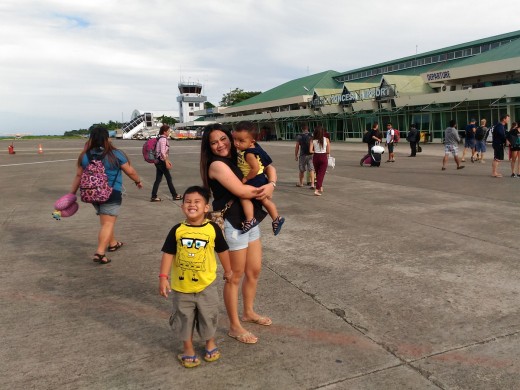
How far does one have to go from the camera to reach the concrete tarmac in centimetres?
265

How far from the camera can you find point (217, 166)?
2889 mm

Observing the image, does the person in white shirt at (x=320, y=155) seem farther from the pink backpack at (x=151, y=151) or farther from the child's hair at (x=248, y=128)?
the child's hair at (x=248, y=128)

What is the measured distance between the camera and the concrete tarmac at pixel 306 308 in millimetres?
2654

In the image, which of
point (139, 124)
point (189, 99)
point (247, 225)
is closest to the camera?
point (247, 225)

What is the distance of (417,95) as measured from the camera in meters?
33.7

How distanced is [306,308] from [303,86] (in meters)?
59.1

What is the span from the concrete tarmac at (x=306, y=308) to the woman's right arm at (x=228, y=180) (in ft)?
3.69

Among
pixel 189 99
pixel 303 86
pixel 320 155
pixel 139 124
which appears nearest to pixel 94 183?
pixel 320 155

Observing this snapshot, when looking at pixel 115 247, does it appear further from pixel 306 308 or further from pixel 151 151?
pixel 151 151

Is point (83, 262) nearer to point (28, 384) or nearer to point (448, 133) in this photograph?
point (28, 384)

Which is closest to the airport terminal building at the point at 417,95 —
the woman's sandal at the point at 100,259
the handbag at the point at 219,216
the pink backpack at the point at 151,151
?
the pink backpack at the point at 151,151

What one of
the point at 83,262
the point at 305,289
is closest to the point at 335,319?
the point at 305,289

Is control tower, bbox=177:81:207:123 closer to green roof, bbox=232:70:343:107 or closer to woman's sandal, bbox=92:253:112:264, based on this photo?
green roof, bbox=232:70:343:107

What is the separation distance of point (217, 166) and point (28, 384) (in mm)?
1809
